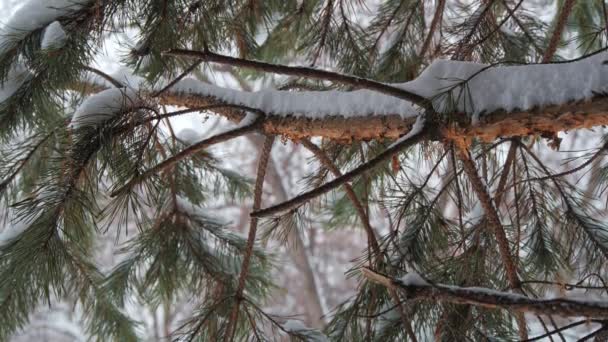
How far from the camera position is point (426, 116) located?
2.81ft

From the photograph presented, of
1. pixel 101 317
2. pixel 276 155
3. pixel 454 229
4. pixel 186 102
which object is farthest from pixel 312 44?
pixel 276 155

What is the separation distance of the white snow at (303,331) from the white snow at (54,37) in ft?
2.61

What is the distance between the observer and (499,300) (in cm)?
62

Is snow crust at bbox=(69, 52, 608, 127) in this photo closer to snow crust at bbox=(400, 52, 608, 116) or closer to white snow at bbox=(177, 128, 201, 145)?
snow crust at bbox=(400, 52, 608, 116)

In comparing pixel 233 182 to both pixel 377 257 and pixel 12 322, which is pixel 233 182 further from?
pixel 377 257

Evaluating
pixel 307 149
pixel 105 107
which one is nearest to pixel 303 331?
pixel 307 149

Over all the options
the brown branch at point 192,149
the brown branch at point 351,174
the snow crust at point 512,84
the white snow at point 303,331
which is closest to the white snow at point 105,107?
the brown branch at point 192,149

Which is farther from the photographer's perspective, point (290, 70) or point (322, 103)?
point (322, 103)

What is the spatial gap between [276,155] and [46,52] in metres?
6.05

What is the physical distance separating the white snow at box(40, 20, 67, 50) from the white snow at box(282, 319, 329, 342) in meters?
0.79

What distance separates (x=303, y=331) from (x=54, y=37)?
84 cm

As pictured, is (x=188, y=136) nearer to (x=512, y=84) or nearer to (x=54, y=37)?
(x=54, y=37)

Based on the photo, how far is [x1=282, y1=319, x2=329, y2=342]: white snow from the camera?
1.29 meters

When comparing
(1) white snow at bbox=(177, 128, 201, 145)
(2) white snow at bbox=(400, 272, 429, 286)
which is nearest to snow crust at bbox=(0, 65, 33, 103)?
(2) white snow at bbox=(400, 272, 429, 286)
